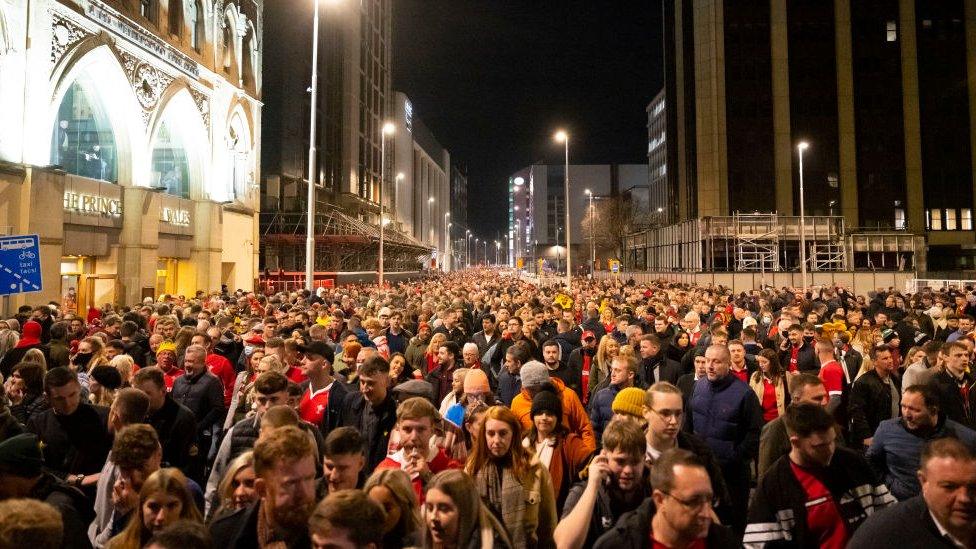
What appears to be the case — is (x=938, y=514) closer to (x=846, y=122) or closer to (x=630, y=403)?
(x=630, y=403)

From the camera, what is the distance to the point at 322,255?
50281 millimetres

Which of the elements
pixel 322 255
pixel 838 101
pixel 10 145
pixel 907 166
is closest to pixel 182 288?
pixel 10 145

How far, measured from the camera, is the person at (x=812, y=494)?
12.3 feet

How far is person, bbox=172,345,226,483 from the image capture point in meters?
7.09

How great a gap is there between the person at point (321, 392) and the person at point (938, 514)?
15.3 feet

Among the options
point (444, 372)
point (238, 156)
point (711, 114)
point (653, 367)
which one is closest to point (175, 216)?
point (238, 156)

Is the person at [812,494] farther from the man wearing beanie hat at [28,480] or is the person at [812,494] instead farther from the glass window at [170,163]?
the glass window at [170,163]

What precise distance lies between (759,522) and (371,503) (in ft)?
7.57


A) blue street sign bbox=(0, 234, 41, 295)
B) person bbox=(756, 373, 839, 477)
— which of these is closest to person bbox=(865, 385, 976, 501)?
person bbox=(756, 373, 839, 477)

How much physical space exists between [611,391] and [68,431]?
4741 mm

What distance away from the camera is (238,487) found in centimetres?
374

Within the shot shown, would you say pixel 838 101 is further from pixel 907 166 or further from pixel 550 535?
pixel 550 535

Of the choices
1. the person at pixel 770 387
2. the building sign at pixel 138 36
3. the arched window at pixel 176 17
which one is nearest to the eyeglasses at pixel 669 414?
the person at pixel 770 387

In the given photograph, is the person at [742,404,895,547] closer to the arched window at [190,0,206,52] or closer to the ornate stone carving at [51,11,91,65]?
the ornate stone carving at [51,11,91,65]
